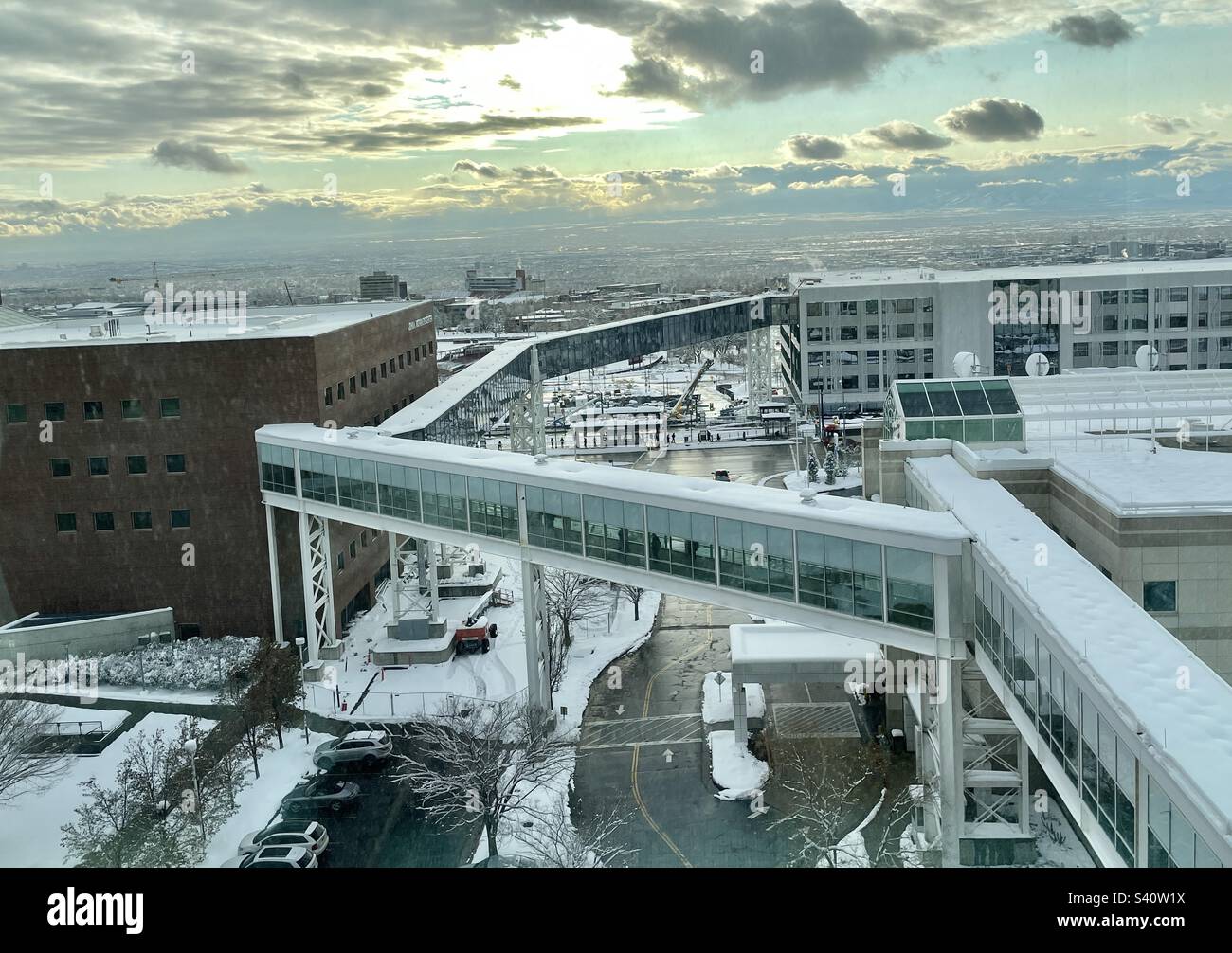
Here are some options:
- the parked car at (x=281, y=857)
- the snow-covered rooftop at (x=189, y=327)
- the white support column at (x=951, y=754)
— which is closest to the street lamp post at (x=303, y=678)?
the parked car at (x=281, y=857)

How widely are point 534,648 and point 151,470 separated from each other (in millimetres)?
7039

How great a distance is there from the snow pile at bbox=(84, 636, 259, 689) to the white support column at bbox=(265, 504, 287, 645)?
64cm

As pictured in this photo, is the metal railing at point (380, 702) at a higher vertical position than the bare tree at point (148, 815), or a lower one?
lower

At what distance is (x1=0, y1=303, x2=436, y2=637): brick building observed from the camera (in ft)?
52.6

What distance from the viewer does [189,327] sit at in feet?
60.1

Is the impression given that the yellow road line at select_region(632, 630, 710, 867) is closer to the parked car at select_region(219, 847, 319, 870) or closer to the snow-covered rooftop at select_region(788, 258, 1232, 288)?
the parked car at select_region(219, 847, 319, 870)

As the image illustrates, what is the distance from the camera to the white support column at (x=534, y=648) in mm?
12812

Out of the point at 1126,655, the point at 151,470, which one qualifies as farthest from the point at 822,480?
the point at 1126,655

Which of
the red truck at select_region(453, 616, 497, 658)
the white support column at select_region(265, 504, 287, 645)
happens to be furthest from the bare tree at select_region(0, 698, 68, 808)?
the red truck at select_region(453, 616, 497, 658)

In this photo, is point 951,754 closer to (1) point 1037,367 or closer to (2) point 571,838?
(2) point 571,838

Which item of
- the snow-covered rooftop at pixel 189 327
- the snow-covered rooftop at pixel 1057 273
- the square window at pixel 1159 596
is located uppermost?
the snow-covered rooftop at pixel 1057 273

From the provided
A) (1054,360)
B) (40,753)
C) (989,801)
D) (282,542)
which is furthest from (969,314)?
(40,753)

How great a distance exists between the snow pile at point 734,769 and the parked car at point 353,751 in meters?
3.49

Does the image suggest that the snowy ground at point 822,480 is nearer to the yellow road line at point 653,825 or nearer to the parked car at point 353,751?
the yellow road line at point 653,825
